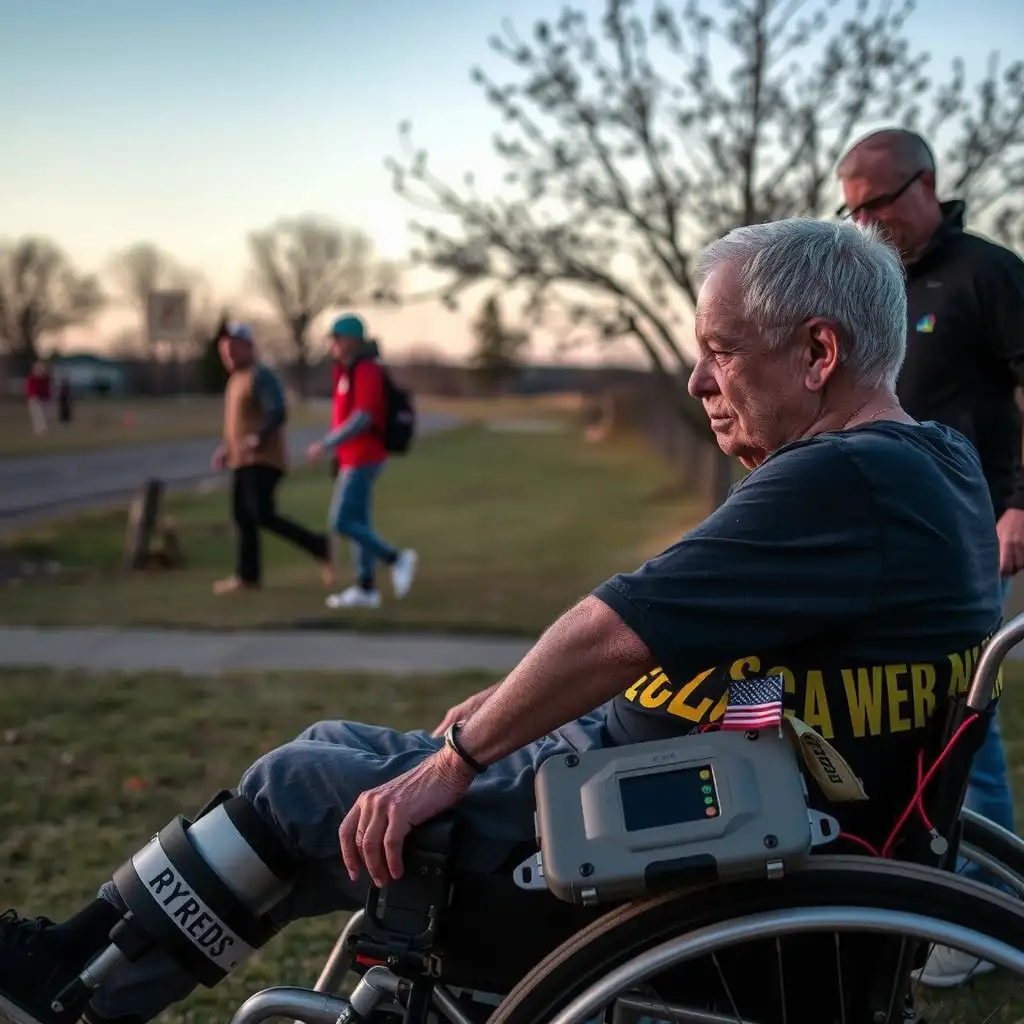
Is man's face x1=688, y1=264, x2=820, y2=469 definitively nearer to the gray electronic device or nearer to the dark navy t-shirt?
the dark navy t-shirt

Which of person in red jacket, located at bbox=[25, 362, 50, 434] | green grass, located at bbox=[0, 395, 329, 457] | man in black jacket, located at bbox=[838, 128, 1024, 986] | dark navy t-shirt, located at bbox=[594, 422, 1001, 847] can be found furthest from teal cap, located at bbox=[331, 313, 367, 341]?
person in red jacket, located at bbox=[25, 362, 50, 434]

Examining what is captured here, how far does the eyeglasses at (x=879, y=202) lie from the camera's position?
339 cm

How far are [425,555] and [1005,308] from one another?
33.3ft

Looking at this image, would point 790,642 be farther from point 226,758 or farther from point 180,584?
point 180,584

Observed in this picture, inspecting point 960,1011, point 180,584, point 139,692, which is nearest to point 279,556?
point 180,584

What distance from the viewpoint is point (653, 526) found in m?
17.2

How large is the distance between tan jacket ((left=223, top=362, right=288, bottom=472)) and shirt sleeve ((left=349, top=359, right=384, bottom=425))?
33.4 inches

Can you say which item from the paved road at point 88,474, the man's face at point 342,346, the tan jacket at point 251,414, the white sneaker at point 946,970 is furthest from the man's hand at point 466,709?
the paved road at point 88,474

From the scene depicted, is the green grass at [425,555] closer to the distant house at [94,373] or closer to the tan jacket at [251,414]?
the tan jacket at [251,414]

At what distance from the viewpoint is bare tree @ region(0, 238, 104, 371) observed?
76938 millimetres

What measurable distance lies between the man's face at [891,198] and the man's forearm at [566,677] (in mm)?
1928

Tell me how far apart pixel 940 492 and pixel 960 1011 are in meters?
1.03

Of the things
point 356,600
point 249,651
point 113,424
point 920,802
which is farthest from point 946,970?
point 113,424

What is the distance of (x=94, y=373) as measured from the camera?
77875 millimetres
